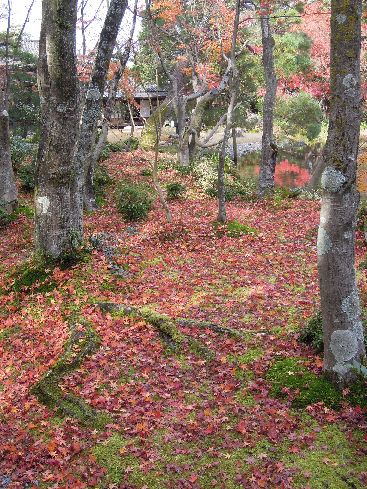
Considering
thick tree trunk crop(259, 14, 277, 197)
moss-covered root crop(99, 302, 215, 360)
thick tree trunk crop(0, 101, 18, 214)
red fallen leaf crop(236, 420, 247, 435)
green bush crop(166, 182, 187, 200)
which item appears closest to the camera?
red fallen leaf crop(236, 420, 247, 435)

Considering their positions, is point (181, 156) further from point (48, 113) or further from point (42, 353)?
point (42, 353)

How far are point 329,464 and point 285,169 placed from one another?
28.5 m

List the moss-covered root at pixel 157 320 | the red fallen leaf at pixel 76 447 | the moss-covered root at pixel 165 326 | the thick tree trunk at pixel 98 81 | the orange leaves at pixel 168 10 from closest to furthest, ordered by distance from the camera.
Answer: the red fallen leaf at pixel 76 447 < the moss-covered root at pixel 165 326 < the moss-covered root at pixel 157 320 < the thick tree trunk at pixel 98 81 < the orange leaves at pixel 168 10

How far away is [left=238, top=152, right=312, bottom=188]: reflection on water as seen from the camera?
28141 mm

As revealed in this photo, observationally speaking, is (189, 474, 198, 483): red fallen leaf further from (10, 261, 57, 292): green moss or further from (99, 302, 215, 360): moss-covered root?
(10, 261, 57, 292): green moss

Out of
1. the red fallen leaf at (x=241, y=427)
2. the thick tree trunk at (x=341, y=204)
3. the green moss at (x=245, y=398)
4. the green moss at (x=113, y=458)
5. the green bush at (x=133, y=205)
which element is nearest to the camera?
the thick tree trunk at (x=341, y=204)

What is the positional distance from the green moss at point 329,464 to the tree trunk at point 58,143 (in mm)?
6110

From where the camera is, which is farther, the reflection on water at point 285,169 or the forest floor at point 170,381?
the reflection on water at point 285,169

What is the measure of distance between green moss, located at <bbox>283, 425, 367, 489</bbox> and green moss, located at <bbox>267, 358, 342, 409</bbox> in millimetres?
482

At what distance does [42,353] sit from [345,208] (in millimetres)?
5104

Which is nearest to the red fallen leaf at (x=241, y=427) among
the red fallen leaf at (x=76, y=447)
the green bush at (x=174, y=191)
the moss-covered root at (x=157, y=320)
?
the red fallen leaf at (x=76, y=447)

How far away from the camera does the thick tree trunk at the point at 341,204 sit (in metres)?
4.65

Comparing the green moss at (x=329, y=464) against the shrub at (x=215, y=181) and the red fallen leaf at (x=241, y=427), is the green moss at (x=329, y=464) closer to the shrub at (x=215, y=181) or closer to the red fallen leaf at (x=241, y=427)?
the red fallen leaf at (x=241, y=427)

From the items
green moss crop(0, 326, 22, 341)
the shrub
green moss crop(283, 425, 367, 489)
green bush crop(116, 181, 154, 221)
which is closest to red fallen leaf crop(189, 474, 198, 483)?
green moss crop(283, 425, 367, 489)
